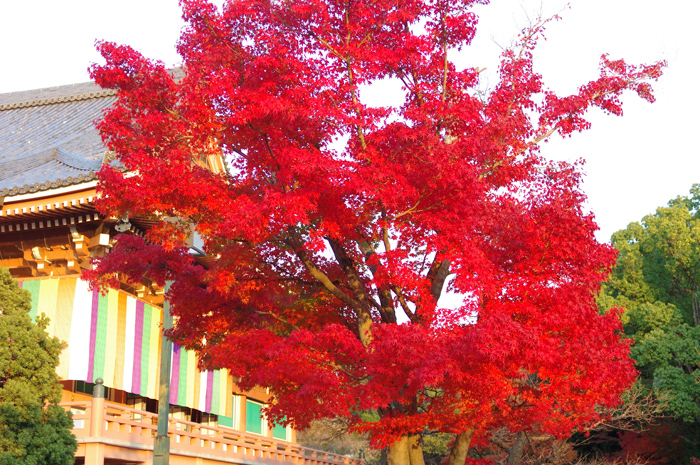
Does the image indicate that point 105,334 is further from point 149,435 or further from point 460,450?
point 460,450

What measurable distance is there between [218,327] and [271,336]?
1.73m

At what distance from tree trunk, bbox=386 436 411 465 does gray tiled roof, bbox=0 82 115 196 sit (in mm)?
7739

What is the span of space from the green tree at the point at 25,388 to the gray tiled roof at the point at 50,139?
3.90m

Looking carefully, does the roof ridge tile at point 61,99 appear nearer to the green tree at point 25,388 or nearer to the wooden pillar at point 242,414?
the wooden pillar at point 242,414

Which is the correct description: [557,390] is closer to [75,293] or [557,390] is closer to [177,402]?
[75,293]

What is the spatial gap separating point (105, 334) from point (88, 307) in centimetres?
84

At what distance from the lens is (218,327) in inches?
476

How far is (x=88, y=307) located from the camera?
15.6m

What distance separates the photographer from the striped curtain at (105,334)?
15281mm

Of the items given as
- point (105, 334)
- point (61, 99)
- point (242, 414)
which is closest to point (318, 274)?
point (105, 334)

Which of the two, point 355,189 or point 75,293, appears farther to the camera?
point 75,293

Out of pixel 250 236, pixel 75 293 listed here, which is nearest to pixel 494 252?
pixel 250 236

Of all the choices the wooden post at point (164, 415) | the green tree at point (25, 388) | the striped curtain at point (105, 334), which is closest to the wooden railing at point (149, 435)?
the striped curtain at point (105, 334)

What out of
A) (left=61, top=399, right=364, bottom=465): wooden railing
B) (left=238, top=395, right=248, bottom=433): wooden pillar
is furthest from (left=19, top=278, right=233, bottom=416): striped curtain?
(left=238, top=395, right=248, bottom=433): wooden pillar
